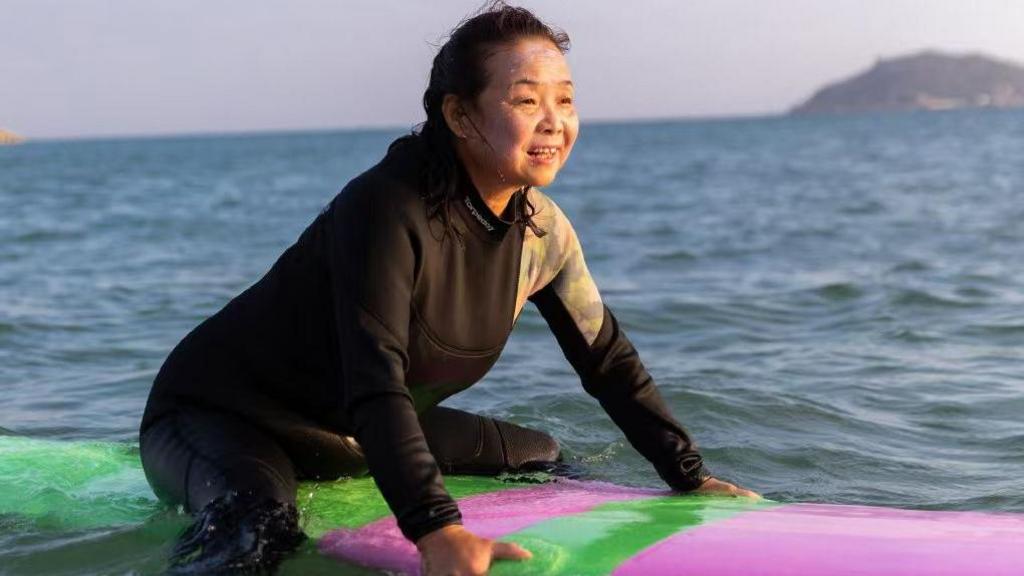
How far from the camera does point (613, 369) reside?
11.1 ft

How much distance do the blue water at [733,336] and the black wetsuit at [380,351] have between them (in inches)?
16.5

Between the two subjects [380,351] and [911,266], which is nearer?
[380,351]

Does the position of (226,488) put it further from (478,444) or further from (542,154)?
(542,154)

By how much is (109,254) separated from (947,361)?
10002 mm

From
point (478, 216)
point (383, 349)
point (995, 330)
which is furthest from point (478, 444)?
point (995, 330)

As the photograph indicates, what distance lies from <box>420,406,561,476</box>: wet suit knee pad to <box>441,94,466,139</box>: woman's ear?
3.40 ft

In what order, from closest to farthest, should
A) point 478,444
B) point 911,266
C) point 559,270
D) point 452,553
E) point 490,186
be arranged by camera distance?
point 452,553 → point 490,186 → point 559,270 → point 478,444 → point 911,266

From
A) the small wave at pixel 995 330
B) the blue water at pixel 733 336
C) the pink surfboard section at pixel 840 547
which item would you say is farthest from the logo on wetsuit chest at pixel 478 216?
the small wave at pixel 995 330

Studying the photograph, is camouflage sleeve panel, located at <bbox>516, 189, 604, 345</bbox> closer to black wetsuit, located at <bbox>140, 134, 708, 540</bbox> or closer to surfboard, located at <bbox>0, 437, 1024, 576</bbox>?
black wetsuit, located at <bbox>140, 134, 708, 540</bbox>

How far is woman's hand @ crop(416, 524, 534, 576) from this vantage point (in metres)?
2.50

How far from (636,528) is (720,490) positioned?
508 millimetres

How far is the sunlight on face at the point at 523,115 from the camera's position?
2768 mm

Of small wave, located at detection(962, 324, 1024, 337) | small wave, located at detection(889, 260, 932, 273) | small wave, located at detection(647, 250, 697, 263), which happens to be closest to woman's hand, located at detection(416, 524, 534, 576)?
small wave, located at detection(962, 324, 1024, 337)

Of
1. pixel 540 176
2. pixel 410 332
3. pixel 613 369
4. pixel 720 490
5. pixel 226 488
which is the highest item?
pixel 540 176
